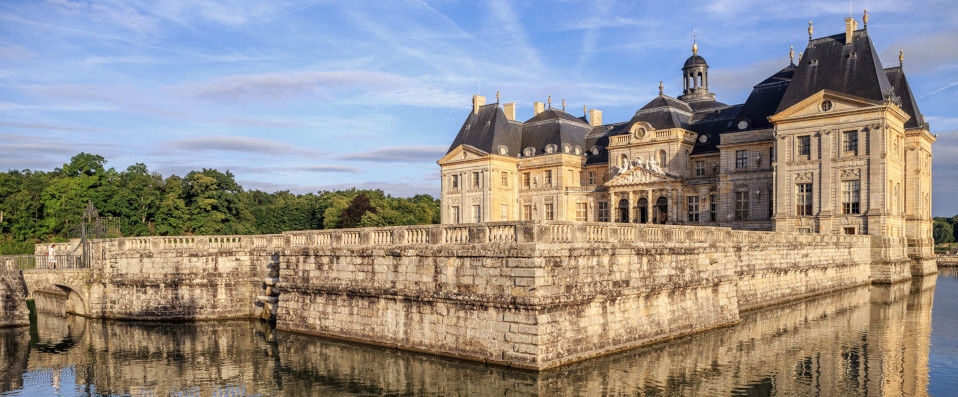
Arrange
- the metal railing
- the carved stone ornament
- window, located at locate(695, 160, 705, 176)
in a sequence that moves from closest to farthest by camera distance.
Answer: the metal railing, the carved stone ornament, window, located at locate(695, 160, 705, 176)

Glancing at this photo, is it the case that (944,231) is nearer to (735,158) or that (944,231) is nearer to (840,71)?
(735,158)

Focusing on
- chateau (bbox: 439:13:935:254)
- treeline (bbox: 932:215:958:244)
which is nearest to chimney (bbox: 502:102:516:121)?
chateau (bbox: 439:13:935:254)

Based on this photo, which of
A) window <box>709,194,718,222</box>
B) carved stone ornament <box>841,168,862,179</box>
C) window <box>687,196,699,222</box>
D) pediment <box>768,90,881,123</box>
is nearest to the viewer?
pediment <box>768,90,881,123</box>

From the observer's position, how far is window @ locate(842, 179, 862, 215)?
43500 millimetres

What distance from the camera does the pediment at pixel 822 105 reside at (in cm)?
4297

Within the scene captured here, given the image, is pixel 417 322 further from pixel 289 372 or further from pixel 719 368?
pixel 719 368

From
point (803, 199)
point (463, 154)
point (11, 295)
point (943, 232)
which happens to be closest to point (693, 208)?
point (803, 199)

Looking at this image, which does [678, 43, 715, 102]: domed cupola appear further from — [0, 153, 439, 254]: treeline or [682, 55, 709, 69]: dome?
[0, 153, 439, 254]: treeline

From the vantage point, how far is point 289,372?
61.2ft

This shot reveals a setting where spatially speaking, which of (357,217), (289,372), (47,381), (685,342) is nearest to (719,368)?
(685,342)

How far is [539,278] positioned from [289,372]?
7214mm

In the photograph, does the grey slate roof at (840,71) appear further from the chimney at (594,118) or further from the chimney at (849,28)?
the chimney at (594,118)

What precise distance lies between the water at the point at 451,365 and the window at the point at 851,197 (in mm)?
18385

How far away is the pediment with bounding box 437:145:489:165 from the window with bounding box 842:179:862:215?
2771 centimetres
